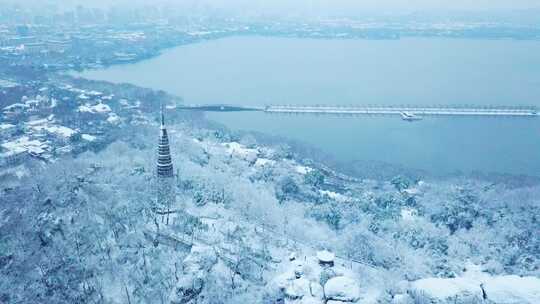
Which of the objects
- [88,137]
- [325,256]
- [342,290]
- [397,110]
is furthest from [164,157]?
[397,110]

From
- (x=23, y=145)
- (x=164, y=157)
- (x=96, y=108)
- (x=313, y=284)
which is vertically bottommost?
(x=23, y=145)

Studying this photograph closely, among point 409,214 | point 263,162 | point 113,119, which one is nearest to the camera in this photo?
point 409,214

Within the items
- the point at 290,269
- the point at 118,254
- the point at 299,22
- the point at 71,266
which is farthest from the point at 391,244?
the point at 299,22

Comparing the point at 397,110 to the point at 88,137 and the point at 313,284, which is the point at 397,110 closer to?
the point at 88,137

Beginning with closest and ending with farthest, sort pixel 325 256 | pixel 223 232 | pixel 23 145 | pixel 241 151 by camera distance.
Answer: pixel 325 256, pixel 223 232, pixel 241 151, pixel 23 145

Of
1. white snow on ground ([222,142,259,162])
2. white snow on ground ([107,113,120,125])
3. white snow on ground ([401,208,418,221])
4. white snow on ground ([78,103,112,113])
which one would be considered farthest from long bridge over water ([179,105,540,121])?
white snow on ground ([401,208,418,221])

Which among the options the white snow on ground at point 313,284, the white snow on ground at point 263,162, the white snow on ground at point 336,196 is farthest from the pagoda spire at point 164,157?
the white snow on ground at point 263,162

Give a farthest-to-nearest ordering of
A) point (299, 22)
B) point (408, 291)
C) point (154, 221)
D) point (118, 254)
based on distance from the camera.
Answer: point (299, 22) → point (154, 221) → point (118, 254) → point (408, 291)

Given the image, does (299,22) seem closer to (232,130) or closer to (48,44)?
(48,44)

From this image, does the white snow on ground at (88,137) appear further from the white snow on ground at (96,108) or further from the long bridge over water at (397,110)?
the long bridge over water at (397,110)
